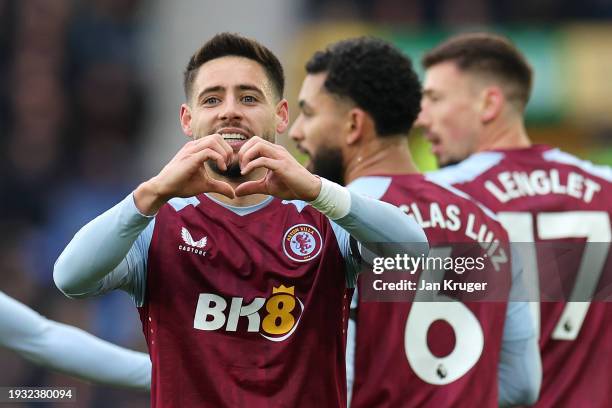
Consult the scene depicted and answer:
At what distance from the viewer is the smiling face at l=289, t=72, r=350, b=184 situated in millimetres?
4812

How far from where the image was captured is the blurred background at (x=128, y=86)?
9352mm

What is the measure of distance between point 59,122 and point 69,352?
6780 millimetres

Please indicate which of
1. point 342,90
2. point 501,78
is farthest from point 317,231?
point 501,78

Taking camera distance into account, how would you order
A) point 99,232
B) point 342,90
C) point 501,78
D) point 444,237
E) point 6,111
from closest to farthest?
point 99,232
point 444,237
point 342,90
point 501,78
point 6,111

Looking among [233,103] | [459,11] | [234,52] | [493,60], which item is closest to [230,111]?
[233,103]

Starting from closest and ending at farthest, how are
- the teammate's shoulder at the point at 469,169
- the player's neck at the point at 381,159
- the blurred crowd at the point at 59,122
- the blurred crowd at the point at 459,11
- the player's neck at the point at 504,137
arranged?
the player's neck at the point at 381,159 → the teammate's shoulder at the point at 469,169 → the player's neck at the point at 504,137 → the blurred crowd at the point at 59,122 → the blurred crowd at the point at 459,11

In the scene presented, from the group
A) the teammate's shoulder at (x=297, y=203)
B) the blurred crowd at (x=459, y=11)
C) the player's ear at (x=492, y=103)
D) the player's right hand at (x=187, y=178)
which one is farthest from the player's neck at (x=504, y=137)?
the blurred crowd at (x=459, y=11)

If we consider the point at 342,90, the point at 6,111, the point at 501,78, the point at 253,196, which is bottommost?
the point at 253,196

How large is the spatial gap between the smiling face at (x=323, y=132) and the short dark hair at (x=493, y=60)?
1074 mm

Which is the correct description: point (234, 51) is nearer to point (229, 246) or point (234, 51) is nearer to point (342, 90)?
point (229, 246)

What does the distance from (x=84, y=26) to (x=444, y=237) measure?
7.53m

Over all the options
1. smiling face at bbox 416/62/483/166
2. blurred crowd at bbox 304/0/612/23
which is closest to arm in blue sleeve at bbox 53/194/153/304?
smiling face at bbox 416/62/483/166

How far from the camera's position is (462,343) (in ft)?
14.5

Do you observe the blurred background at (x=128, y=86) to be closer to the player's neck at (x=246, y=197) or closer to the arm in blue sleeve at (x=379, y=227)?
the player's neck at (x=246, y=197)
